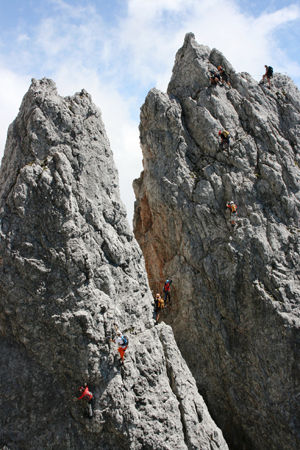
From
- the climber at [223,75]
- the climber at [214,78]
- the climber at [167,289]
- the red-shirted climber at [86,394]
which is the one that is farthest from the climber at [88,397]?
the climber at [223,75]


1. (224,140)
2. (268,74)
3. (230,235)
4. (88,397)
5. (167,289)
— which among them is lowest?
(88,397)

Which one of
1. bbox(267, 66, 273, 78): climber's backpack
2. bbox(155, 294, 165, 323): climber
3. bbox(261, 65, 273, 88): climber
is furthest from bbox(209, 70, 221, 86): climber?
bbox(155, 294, 165, 323): climber

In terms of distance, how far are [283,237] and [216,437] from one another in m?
15.4

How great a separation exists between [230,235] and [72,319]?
1474 cm

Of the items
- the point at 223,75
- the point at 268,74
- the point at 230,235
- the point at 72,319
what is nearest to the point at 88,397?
the point at 72,319

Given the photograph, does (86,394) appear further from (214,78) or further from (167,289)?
(214,78)

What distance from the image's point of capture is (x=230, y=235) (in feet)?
94.1

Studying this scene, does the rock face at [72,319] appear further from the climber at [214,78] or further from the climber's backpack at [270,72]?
the climber's backpack at [270,72]

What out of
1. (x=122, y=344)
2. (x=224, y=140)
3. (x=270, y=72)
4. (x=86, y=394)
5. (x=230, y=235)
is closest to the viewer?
(x=86, y=394)

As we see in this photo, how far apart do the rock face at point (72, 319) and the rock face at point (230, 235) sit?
570cm

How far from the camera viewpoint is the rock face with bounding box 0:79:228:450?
1850 centimetres

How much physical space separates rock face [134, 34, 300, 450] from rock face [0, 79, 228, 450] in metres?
5.70

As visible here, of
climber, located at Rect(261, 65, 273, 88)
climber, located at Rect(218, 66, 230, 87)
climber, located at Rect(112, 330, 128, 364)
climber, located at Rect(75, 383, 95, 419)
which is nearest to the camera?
climber, located at Rect(75, 383, 95, 419)

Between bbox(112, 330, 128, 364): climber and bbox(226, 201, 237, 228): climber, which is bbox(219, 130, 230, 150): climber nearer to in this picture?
bbox(226, 201, 237, 228): climber
